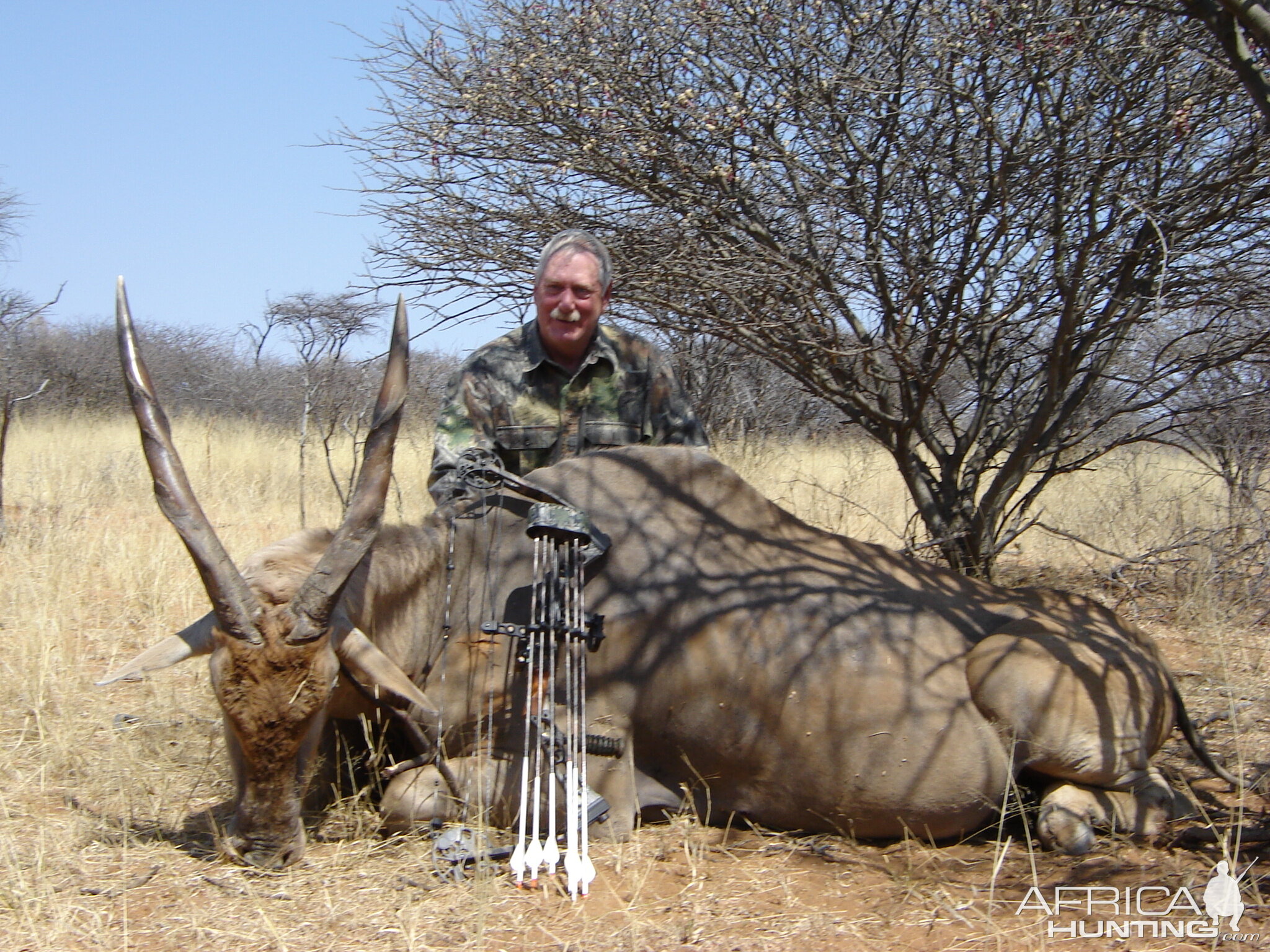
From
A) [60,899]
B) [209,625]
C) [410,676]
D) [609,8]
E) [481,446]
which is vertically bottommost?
[60,899]

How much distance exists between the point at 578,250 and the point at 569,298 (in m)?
0.23

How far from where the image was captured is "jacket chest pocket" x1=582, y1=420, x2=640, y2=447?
186 inches

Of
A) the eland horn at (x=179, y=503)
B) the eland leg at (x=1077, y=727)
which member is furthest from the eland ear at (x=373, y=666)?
the eland leg at (x=1077, y=727)

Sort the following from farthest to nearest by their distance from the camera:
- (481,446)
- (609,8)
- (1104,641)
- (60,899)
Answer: (609,8), (481,446), (1104,641), (60,899)

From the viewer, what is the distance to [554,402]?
4.75 m

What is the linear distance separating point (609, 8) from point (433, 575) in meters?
3.03

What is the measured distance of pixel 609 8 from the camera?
5277 mm

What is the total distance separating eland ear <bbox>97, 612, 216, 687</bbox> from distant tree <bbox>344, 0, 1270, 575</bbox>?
97.6 inches

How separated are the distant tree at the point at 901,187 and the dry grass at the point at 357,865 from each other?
151 centimetres

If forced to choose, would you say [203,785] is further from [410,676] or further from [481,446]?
[481,446]

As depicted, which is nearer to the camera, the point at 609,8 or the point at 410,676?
the point at 410,676

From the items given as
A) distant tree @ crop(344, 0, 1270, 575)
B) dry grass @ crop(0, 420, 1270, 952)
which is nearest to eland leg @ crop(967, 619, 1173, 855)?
dry grass @ crop(0, 420, 1270, 952)

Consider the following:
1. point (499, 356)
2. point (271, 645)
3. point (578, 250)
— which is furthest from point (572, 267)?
point (271, 645)

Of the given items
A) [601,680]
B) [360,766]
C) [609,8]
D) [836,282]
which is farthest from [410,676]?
[609,8]
